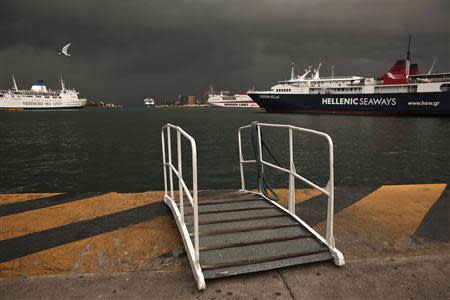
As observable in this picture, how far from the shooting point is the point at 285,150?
18516 millimetres

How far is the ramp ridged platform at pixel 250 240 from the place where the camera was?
8.06 ft

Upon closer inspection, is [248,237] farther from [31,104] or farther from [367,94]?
[31,104]

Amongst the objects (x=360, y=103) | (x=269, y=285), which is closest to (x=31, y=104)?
(x=360, y=103)

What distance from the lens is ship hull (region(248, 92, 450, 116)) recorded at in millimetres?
46094

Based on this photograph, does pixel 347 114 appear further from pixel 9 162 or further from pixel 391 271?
pixel 391 271

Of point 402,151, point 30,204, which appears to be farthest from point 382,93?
point 30,204

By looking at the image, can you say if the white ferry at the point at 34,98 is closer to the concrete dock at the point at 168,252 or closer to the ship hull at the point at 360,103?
the ship hull at the point at 360,103

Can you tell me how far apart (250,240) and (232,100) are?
405 feet

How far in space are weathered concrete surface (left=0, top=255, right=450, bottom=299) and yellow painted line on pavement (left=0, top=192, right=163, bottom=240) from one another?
1.14 metres

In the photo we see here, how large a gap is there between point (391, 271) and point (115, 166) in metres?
13.3

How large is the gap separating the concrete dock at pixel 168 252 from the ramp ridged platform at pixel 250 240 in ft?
0.30

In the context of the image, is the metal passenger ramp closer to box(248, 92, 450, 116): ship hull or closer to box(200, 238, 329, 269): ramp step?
box(200, 238, 329, 269): ramp step

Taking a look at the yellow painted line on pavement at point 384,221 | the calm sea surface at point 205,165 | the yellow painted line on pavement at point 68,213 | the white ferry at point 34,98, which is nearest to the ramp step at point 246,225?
the yellow painted line on pavement at point 384,221

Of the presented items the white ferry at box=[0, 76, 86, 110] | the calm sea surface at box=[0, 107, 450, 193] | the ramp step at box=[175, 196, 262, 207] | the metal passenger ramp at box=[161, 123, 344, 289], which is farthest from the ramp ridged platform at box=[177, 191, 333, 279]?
the white ferry at box=[0, 76, 86, 110]
